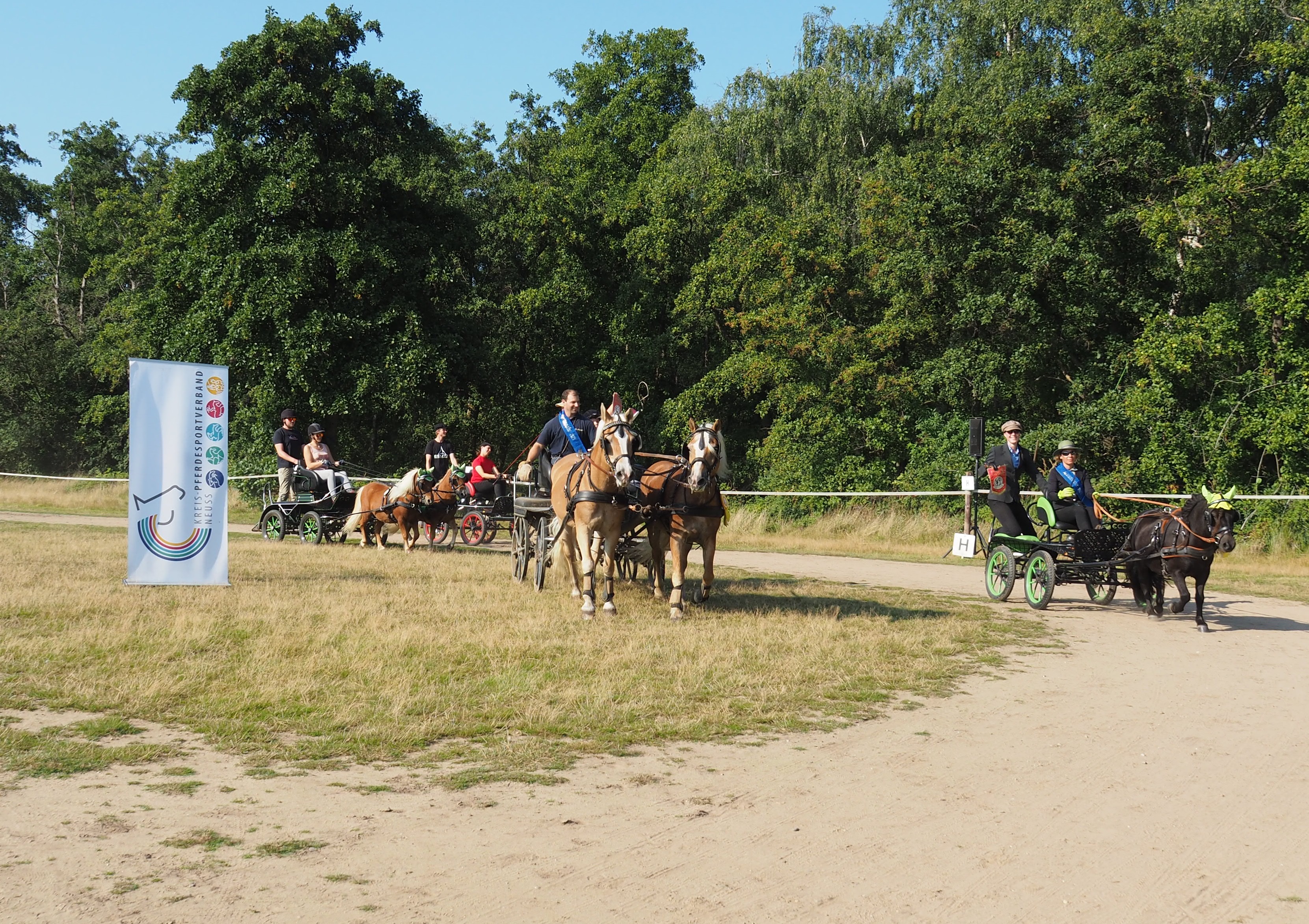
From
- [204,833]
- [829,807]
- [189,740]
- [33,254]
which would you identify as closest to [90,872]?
[204,833]

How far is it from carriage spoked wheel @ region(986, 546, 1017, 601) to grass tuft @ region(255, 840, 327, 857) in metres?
11.0

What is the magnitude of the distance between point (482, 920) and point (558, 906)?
1.01 feet

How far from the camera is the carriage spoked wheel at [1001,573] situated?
46.2 ft

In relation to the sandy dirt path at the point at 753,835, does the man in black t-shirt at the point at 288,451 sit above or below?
above

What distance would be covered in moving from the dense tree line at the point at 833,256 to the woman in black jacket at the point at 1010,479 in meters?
12.0

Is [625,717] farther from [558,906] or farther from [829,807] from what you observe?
[558,906]

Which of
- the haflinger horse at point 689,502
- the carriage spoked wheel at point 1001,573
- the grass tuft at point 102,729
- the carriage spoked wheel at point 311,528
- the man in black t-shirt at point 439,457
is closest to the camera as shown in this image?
the grass tuft at point 102,729

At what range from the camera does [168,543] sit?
11.7m

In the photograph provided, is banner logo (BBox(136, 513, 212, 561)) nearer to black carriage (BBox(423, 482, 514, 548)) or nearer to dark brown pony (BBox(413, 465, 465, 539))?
black carriage (BBox(423, 482, 514, 548))

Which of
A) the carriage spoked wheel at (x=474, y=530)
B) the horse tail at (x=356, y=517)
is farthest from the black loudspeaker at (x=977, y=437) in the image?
the horse tail at (x=356, y=517)

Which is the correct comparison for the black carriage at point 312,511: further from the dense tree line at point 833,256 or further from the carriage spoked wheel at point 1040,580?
the carriage spoked wheel at point 1040,580

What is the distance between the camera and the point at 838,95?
109ft

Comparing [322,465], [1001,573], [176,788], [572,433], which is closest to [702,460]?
[572,433]

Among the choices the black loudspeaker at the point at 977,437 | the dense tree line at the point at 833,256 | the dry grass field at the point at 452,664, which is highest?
the dense tree line at the point at 833,256
